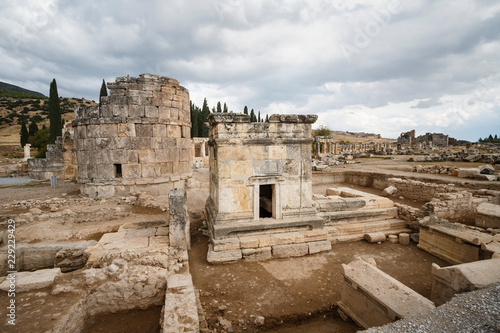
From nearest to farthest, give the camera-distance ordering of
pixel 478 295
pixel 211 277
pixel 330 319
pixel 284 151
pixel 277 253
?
pixel 478 295
pixel 330 319
pixel 211 277
pixel 277 253
pixel 284 151

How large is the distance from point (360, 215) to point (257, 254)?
13.2 ft

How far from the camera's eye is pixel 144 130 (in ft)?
34.9

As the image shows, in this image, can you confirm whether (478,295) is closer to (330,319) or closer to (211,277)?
(330,319)

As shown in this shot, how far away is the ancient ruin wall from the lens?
10352 millimetres

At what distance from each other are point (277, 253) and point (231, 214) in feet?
5.46

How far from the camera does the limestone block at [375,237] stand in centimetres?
737

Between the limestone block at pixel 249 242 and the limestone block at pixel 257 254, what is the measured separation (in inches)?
4.1

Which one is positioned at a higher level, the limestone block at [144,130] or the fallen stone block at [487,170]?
the limestone block at [144,130]

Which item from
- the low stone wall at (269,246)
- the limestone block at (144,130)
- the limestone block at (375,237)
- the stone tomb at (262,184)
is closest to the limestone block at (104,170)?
the limestone block at (144,130)

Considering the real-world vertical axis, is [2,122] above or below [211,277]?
above

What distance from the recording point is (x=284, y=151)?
6863 millimetres

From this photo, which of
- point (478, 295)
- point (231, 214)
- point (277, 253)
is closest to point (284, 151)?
point (231, 214)

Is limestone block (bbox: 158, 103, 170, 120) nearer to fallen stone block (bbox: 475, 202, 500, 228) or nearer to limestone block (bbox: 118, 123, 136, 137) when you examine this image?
limestone block (bbox: 118, 123, 136, 137)

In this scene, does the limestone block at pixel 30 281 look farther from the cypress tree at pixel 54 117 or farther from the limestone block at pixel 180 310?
the cypress tree at pixel 54 117
